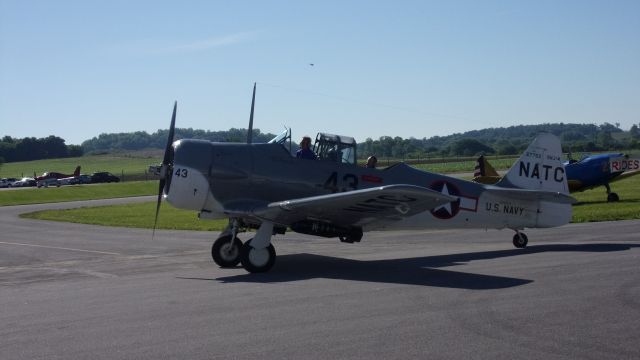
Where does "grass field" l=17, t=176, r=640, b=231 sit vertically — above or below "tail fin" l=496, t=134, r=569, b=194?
below

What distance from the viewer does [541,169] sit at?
1491 centimetres

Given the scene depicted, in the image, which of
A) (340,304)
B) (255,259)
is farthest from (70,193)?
(340,304)

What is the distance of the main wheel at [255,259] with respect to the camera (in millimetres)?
11586

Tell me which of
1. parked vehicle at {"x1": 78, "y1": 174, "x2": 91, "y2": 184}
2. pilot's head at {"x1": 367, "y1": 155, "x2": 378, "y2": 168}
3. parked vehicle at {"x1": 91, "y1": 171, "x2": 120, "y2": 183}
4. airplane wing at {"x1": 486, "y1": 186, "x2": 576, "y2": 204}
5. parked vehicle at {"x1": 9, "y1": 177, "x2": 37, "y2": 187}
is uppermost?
pilot's head at {"x1": 367, "y1": 155, "x2": 378, "y2": 168}

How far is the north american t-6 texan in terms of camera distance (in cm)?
1165

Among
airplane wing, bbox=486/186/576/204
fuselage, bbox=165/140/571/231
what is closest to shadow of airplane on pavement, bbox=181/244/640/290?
fuselage, bbox=165/140/571/231

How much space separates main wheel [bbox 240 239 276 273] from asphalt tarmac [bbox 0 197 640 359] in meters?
0.18

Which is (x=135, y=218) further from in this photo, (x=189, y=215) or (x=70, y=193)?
(x=70, y=193)

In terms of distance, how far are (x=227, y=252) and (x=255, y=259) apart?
113 cm

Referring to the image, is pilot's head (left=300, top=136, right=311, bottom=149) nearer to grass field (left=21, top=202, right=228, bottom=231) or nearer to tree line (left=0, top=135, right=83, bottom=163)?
grass field (left=21, top=202, right=228, bottom=231)

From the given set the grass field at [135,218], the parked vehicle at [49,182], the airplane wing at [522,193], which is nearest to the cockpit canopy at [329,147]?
the airplane wing at [522,193]

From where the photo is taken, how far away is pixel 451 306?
801 cm

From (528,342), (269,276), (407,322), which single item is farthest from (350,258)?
(528,342)

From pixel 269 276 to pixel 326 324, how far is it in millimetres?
4129
